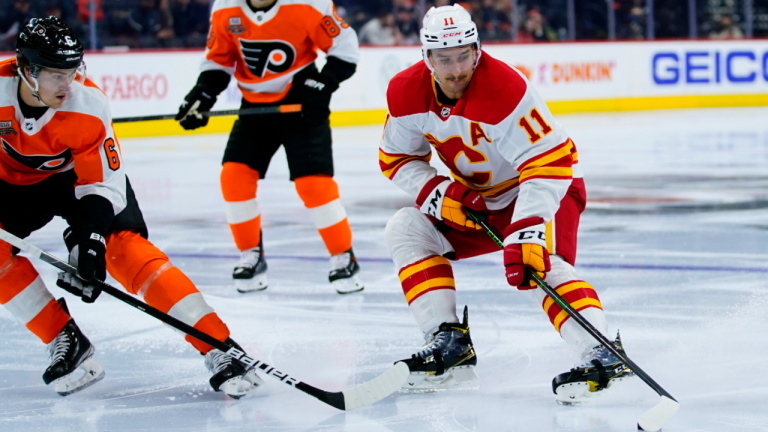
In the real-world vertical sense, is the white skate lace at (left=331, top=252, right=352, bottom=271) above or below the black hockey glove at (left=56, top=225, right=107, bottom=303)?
below

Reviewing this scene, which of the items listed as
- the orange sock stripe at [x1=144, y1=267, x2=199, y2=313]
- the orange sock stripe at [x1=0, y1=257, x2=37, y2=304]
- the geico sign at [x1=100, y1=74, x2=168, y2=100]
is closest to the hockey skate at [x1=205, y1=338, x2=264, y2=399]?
the orange sock stripe at [x1=144, y1=267, x2=199, y2=313]

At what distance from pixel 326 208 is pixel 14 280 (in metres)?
1.33

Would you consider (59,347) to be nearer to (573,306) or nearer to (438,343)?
(438,343)

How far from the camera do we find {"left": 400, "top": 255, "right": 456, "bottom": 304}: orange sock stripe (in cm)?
226

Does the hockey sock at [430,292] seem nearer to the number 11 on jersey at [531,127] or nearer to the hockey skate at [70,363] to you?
the number 11 on jersey at [531,127]

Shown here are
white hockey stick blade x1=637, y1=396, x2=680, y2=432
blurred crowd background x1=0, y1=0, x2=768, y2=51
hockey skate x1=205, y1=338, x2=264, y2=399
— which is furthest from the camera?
blurred crowd background x1=0, y1=0, x2=768, y2=51

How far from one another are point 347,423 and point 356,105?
749 centimetres

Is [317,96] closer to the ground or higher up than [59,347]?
higher up

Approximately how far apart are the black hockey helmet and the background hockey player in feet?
2.49

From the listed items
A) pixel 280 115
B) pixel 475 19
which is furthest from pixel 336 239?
pixel 475 19

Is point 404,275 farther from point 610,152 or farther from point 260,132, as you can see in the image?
point 610,152

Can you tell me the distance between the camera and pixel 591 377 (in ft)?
6.59

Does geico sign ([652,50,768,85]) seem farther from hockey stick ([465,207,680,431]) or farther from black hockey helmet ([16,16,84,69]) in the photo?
black hockey helmet ([16,16,84,69])

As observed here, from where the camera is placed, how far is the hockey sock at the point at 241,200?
3.39 meters
